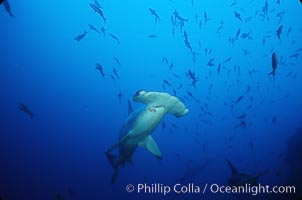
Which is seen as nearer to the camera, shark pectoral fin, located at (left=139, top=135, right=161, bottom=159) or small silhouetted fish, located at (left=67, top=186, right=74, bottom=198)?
shark pectoral fin, located at (left=139, top=135, right=161, bottom=159)

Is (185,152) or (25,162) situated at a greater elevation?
(25,162)

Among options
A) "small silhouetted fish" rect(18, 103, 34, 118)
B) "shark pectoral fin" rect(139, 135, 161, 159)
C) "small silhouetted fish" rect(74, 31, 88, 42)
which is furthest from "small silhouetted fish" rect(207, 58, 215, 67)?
"small silhouetted fish" rect(18, 103, 34, 118)

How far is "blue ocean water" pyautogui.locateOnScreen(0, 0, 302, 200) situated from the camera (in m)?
3.70

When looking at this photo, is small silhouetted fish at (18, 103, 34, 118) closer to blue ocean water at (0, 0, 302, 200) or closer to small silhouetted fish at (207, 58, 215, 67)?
blue ocean water at (0, 0, 302, 200)

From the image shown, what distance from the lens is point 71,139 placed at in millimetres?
4957

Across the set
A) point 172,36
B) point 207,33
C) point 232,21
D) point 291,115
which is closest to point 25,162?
point 172,36

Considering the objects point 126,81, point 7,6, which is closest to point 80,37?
point 7,6

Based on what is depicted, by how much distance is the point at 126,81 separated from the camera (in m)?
4.54

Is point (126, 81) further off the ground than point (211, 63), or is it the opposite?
point (126, 81)

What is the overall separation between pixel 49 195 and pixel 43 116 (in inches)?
58.6

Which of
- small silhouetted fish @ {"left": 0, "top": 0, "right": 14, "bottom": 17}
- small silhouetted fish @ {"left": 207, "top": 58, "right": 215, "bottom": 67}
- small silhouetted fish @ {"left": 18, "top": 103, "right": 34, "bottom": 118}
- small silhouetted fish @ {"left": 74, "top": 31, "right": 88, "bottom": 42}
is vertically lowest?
small silhouetted fish @ {"left": 207, "top": 58, "right": 215, "bottom": 67}

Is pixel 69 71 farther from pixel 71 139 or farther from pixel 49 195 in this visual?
pixel 49 195

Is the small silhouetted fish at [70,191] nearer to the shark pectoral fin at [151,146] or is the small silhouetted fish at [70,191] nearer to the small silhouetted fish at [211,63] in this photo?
the shark pectoral fin at [151,146]

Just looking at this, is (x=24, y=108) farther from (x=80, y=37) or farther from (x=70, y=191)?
(x=70, y=191)
